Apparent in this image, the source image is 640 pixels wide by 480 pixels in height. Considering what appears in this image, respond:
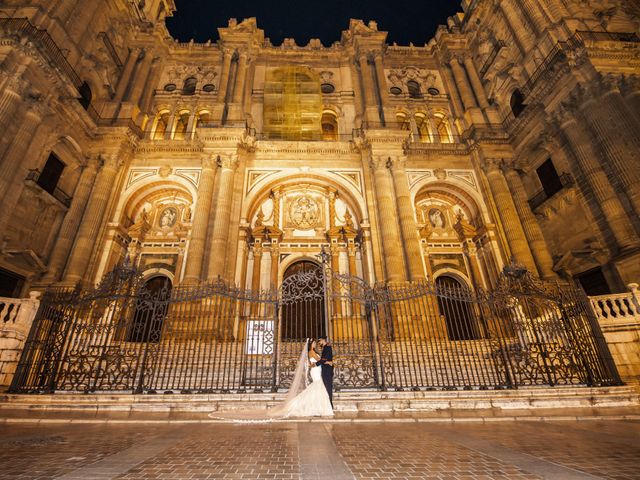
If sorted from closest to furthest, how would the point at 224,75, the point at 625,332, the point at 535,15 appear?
the point at 625,332 < the point at 535,15 < the point at 224,75

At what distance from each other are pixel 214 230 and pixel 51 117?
7.80m

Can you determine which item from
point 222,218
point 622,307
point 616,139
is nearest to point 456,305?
point 622,307

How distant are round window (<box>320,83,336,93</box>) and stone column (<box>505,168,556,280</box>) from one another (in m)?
11.5

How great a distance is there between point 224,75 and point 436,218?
1451 centimetres

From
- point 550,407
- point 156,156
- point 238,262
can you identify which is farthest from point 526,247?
point 156,156

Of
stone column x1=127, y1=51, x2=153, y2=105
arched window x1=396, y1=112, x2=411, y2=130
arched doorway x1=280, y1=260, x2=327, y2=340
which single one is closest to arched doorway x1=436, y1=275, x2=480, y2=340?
arched doorway x1=280, y1=260, x2=327, y2=340

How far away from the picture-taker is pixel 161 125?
709 inches

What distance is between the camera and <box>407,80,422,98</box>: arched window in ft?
63.6

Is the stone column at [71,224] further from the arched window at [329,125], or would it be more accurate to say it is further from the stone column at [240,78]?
the arched window at [329,125]

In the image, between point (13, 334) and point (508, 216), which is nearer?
point (13, 334)

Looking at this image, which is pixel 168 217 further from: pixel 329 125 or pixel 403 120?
pixel 403 120

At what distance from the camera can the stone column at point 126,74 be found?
54.1 feet

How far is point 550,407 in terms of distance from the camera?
5633mm

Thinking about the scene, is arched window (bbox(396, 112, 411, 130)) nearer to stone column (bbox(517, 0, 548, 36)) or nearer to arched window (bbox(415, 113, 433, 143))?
arched window (bbox(415, 113, 433, 143))
